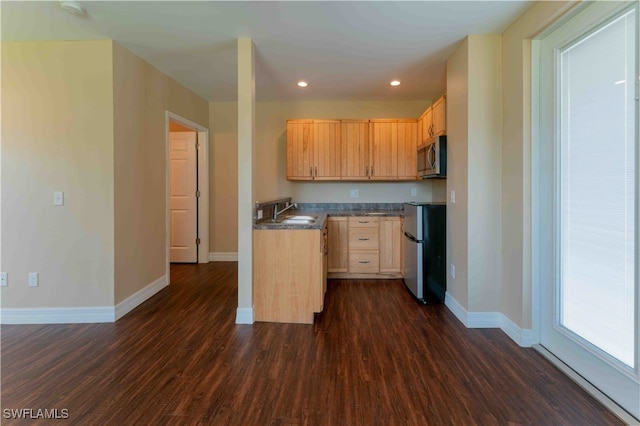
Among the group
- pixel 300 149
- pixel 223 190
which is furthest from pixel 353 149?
pixel 223 190

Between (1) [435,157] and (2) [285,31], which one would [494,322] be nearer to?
(1) [435,157]

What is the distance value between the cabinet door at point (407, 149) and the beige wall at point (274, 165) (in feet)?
1.32

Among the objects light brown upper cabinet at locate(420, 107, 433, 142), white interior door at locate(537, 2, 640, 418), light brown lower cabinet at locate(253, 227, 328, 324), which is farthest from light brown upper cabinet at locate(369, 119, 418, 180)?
white interior door at locate(537, 2, 640, 418)

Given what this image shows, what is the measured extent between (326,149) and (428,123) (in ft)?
4.62

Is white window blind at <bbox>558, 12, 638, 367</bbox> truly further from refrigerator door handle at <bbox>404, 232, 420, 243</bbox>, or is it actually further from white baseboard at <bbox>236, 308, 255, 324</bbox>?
white baseboard at <bbox>236, 308, 255, 324</bbox>

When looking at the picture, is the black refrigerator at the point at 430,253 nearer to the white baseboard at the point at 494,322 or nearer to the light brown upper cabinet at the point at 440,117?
the white baseboard at the point at 494,322

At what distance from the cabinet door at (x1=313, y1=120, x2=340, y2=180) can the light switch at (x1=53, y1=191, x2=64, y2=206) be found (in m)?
2.84

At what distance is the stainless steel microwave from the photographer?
10.5ft

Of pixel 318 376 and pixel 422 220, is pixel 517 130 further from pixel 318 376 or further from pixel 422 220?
pixel 318 376

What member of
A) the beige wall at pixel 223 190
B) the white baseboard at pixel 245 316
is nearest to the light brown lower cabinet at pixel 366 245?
the white baseboard at pixel 245 316

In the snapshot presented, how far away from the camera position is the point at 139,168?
10.5 feet

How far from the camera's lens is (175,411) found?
161 centimetres

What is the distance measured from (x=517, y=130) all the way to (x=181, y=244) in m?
4.76

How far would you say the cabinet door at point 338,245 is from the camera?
4164mm
